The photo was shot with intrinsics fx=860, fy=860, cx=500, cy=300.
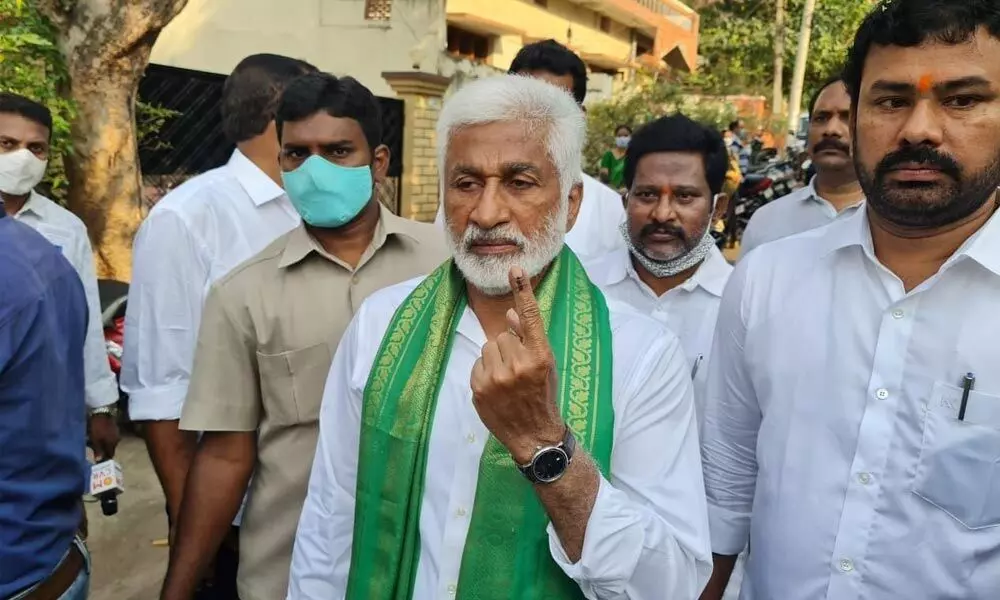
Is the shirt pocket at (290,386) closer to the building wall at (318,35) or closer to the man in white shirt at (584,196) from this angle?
the man in white shirt at (584,196)

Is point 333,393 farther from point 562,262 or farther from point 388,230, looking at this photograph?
point 388,230

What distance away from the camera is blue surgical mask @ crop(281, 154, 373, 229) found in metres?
2.29

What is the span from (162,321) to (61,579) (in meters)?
0.85

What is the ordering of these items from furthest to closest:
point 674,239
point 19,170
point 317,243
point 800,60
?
point 800,60 < point 19,170 < point 674,239 < point 317,243

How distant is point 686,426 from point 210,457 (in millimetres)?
1208

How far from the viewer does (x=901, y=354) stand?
1.65 meters

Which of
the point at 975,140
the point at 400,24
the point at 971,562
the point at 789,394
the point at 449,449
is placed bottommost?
the point at 971,562

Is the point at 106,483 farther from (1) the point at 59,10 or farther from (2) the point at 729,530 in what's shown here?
(1) the point at 59,10

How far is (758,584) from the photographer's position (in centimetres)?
185

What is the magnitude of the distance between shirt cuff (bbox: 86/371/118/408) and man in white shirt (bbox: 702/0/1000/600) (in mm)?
2455

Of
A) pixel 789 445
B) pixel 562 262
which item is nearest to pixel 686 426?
pixel 789 445

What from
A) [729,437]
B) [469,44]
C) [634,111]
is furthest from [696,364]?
[469,44]

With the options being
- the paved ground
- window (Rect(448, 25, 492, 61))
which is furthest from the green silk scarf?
window (Rect(448, 25, 492, 61))

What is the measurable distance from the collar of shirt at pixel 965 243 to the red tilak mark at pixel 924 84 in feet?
0.91
